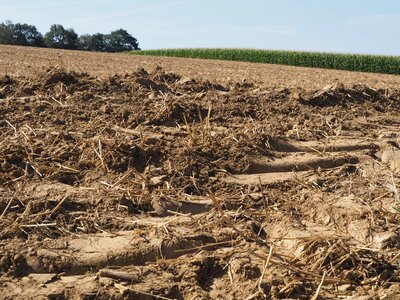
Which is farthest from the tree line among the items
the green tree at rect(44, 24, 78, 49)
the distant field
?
the distant field

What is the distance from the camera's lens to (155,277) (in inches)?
122

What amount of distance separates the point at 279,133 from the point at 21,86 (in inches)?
117

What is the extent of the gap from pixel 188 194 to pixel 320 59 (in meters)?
36.8

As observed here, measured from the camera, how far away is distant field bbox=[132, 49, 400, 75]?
37031 millimetres

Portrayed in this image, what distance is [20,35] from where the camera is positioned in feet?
182

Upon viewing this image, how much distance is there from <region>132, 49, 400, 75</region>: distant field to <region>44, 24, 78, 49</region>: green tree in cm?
2028

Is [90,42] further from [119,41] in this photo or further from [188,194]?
[188,194]

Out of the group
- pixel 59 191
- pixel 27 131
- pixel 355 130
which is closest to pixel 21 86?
pixel 27 131

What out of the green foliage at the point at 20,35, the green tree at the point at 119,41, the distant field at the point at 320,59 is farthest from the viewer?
the green tree at the point at 119,41

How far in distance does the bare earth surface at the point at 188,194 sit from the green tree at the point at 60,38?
174 feet

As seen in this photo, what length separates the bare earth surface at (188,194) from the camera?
3055 millimetres

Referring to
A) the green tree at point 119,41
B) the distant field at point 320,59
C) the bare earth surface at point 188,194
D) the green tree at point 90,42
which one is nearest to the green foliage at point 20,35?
the green tree at point 90,42

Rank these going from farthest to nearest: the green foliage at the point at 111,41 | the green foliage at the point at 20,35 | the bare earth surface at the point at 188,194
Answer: the green foliage at the point at 111,41 → the green foliage at the point at 20,35 → the bare earth surface at the point at 188,194

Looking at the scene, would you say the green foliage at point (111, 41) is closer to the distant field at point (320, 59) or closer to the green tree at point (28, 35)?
the green tree at point (28, 35)
